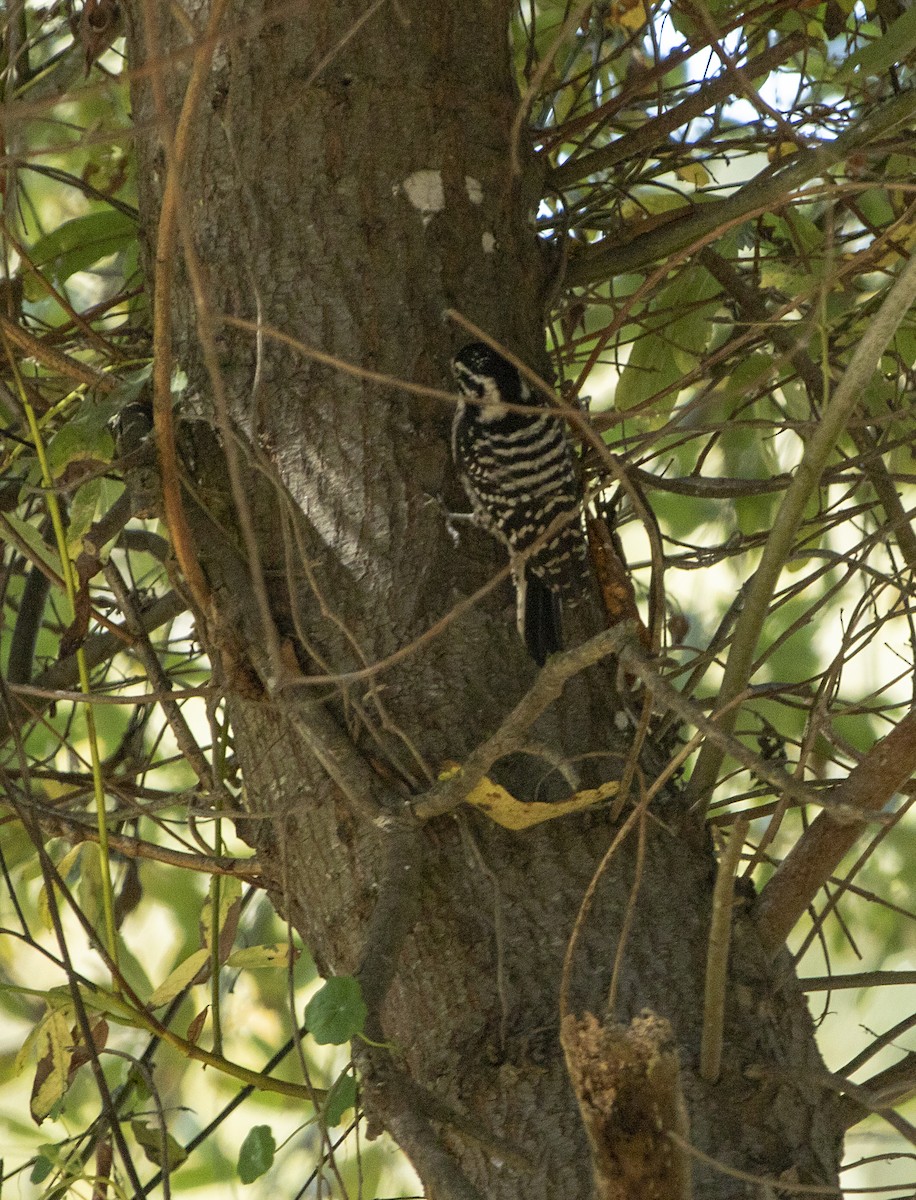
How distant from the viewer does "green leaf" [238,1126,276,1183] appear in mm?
1359

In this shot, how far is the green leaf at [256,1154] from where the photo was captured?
4.46 ft

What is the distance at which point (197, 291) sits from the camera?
→ 0.96m

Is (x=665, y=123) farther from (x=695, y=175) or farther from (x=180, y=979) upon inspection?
(x=180, y=979)

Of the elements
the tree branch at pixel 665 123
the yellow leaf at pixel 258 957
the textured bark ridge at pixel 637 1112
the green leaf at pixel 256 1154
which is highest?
the tree branch at pixel 665 123

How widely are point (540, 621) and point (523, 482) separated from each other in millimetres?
448

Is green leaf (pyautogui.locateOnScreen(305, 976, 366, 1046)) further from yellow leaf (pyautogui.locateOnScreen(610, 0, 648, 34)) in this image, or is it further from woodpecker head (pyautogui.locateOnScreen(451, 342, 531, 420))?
yellow leaf (pyautogui.locateOnScreen(610, 0, 648, 34))

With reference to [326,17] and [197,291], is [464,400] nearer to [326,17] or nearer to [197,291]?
[197,291]

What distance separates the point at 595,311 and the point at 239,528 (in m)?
1.50

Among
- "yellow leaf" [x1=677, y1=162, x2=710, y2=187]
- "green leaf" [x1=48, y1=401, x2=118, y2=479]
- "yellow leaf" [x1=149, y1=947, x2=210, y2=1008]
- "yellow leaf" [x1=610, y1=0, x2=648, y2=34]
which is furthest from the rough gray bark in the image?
"yellow leaf" [x1=677, y1=162, x2=710, y2=187]

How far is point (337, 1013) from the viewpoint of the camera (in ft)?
3.70

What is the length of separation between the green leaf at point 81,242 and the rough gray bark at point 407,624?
28 cm

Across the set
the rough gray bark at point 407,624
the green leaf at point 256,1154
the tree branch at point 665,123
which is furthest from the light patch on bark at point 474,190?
the green leaf at point 256,1154

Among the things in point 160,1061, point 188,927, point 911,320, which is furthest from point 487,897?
point 160,1061

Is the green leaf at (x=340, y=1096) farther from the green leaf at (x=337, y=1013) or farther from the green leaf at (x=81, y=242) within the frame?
the green leaf at (x=81, y=242)
